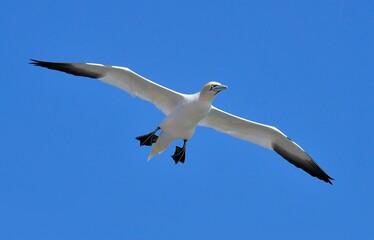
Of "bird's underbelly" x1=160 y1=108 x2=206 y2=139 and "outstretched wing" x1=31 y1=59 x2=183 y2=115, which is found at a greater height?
"outstretched wing" x1=31 y1=59 x2=183 y2=115

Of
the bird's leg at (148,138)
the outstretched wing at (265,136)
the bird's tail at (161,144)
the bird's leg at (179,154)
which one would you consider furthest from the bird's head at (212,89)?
the bird's leg at (179,154)

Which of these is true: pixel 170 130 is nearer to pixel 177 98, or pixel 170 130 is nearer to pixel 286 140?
pixel 177 98

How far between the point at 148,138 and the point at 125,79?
53.2 inches

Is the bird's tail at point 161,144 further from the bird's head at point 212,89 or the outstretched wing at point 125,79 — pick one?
the bird's head at point 212,89

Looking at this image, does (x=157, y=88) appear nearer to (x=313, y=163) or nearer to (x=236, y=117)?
(x=236, y=117)

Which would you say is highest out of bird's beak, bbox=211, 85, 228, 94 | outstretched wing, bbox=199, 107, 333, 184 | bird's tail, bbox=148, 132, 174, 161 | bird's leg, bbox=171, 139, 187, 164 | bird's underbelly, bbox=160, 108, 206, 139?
outstretched wing, bbox=199, 107, 333, 184

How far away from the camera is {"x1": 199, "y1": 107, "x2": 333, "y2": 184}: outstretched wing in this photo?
1933 centimetres

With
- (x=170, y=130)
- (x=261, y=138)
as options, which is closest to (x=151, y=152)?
(x=170, y=130)

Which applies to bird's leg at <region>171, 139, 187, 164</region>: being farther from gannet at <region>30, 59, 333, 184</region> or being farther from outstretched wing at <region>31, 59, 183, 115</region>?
outstretched wing at <region>31, 59, 183, 115</region>

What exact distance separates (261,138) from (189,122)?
83.9 inches

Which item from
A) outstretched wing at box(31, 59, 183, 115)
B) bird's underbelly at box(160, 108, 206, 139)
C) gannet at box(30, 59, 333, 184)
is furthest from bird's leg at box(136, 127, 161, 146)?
outstretched wing at box(31, 59, 183, 115)

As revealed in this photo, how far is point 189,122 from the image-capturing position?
1827 centimetres

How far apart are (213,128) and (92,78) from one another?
2.80m

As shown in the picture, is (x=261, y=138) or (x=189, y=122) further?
(x=261, y=138)
